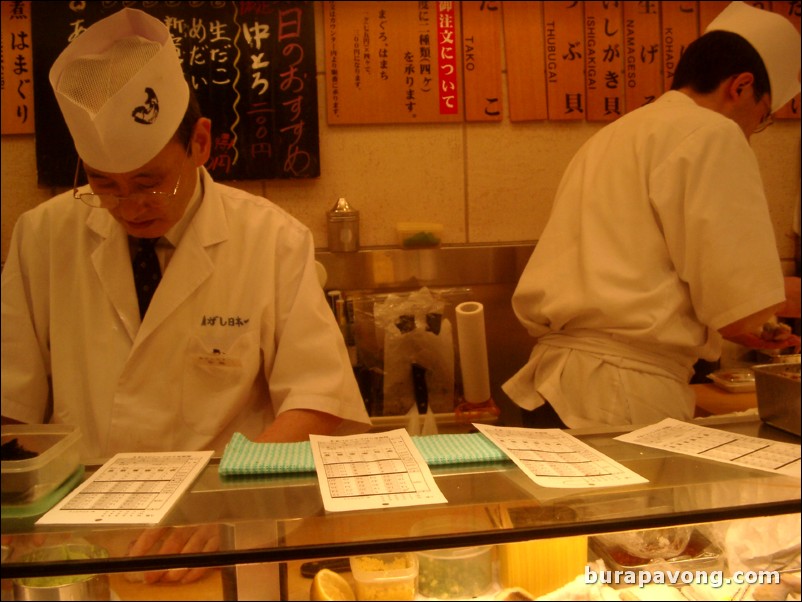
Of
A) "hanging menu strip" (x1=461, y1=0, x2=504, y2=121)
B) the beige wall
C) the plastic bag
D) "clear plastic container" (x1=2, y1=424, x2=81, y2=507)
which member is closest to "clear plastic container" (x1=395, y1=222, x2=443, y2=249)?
the beige wall

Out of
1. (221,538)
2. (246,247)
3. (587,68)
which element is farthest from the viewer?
(246,247)

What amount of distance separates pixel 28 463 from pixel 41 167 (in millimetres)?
637

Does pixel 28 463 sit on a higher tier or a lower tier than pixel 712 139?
lower

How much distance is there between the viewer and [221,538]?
2.03 feet

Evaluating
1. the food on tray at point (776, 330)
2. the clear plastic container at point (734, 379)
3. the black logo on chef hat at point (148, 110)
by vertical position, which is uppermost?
the black logo on chef hat at point (148, 110)

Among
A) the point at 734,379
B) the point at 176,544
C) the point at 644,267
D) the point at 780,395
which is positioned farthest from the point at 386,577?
the point at 734,379

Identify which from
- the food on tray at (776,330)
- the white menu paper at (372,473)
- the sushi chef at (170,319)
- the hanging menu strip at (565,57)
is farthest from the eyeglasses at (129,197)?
the food on tray at (776,330)

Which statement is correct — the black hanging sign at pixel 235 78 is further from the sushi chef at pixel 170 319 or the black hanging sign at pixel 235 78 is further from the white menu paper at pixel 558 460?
the white menu paper at pixel 558 460

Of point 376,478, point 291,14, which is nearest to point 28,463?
point 376,478

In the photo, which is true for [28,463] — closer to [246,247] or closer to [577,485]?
[577,485]

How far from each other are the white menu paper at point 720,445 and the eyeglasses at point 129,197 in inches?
32.8

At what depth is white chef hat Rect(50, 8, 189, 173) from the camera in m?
1.00

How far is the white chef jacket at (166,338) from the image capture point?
119cm

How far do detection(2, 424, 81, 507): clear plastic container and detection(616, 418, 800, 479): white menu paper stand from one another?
0.67 m
